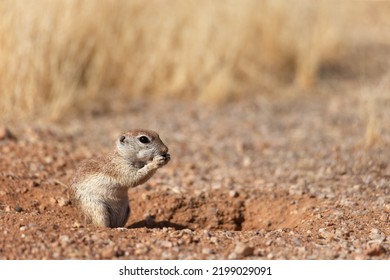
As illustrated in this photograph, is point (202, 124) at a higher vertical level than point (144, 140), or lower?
higher

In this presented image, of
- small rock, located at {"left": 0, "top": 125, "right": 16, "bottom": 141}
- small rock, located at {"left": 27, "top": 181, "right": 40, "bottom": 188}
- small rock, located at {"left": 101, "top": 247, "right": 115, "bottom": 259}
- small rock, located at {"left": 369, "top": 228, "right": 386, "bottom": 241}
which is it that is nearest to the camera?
small rock, located at {"left": 101, "top": 247, "right": 115, "bottom": 259}

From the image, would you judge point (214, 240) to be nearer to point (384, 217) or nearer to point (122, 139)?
point (122, 139)

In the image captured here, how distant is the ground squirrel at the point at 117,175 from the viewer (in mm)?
4824

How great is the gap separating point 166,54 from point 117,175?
16.6 feet

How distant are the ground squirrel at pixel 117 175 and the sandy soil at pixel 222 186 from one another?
0.16 metres

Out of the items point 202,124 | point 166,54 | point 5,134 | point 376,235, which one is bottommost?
point 376,235

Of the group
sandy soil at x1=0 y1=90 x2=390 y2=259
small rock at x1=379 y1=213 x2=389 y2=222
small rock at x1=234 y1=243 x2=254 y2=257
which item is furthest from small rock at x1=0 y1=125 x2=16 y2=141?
small rock at x1=379 y1=213 x2=389 y2=222

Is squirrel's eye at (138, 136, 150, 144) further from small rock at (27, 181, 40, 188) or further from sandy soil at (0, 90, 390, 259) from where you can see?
small rock at (27, 181, 40, 188)

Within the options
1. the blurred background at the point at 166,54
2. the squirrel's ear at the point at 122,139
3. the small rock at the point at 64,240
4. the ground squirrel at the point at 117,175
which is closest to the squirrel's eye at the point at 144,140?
the ground squirrel at the point at 117,175

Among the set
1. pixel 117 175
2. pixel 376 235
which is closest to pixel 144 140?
pixel 117 175

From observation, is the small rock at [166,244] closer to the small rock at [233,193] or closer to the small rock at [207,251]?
the small rock at [207,251]

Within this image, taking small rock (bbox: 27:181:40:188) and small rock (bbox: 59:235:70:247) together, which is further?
small rock (bbox: 27:181:40:188)

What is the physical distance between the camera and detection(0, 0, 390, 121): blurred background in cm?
782

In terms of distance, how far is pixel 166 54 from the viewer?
9750 millimetres
